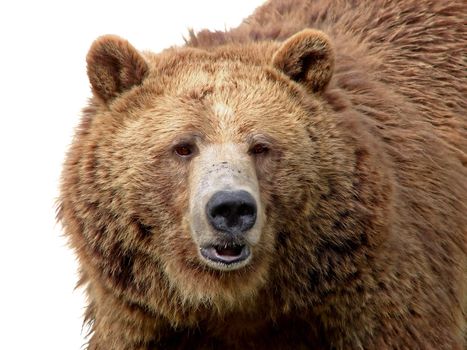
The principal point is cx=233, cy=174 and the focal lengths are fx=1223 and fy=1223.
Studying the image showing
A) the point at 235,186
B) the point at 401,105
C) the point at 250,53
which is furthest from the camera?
the point at 401,105

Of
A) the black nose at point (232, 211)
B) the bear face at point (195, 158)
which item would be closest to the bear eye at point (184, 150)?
the bear face at point (195, 158)

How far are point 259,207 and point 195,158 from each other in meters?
0.64

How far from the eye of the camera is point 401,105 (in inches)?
392

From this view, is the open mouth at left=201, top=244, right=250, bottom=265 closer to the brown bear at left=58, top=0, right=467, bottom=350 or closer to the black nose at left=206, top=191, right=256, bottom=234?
the brown bear at left=58, top=0, right=467, bottom=350

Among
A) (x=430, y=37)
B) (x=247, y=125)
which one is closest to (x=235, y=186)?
(x=247, y=125)

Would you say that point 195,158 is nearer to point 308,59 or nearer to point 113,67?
point 113,67

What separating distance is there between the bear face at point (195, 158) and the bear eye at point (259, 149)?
1 cm

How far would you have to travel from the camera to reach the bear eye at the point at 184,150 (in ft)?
28.6

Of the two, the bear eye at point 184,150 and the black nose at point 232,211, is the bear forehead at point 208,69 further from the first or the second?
the black nose at point 232,211

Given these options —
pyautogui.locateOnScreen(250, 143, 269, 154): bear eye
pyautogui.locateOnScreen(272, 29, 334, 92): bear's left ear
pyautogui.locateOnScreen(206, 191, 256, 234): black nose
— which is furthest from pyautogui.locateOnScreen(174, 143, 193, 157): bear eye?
pyautogui.locateOnScreen(272, 29, 334, 92): bear's left ear

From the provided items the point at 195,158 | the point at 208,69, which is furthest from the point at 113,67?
the point at 195,158

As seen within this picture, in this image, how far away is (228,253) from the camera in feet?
27.6

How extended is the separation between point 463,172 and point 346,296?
1912 mm

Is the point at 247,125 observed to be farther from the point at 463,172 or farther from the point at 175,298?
the point at 463,172
